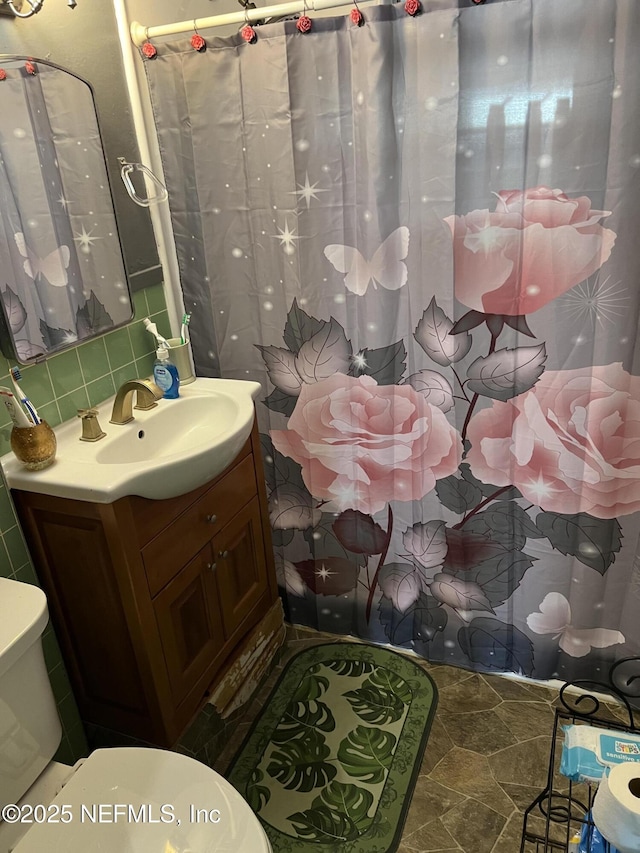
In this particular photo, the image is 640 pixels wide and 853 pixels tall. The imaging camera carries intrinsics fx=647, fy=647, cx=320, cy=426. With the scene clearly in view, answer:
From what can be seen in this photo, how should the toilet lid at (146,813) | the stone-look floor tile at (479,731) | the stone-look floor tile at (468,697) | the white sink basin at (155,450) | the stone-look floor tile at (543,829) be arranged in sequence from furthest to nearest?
the stone-look floor tile at (468,697), the stone-look floor tile at (479,731), the stone-look floor tile at (543,829), the white sink basin at (155,450), the toilet lid at (146,813)

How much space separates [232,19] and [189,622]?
1512mm

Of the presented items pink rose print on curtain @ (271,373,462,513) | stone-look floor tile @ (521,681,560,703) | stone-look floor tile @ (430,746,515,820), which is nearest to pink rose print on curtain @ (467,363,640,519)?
pink rose print on curtain @ (271,373,462,513)

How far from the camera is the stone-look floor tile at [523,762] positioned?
5.59ft

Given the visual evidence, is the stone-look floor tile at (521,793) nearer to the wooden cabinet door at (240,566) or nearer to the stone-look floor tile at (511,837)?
the stone-look floor tile at (511,837)

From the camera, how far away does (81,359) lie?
1.67 metres

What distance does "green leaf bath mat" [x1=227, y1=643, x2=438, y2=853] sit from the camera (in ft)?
5.30

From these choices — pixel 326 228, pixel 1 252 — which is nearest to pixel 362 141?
pixel 326 228

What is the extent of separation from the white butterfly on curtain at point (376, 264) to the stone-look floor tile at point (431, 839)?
136 cm

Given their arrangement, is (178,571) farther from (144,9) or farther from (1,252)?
(144,9)

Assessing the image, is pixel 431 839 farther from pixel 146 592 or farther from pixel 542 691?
pixel 146 592

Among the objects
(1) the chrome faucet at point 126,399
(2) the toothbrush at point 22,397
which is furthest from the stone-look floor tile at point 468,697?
(2) the toothbrush at point 22,397

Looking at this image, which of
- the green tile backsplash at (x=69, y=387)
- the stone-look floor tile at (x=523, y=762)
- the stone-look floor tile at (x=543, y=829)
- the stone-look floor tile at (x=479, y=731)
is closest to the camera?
the green tile backsplash at (x=69, y=387)

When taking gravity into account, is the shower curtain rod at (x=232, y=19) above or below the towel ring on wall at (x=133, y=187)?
above

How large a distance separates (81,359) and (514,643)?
1.51m
